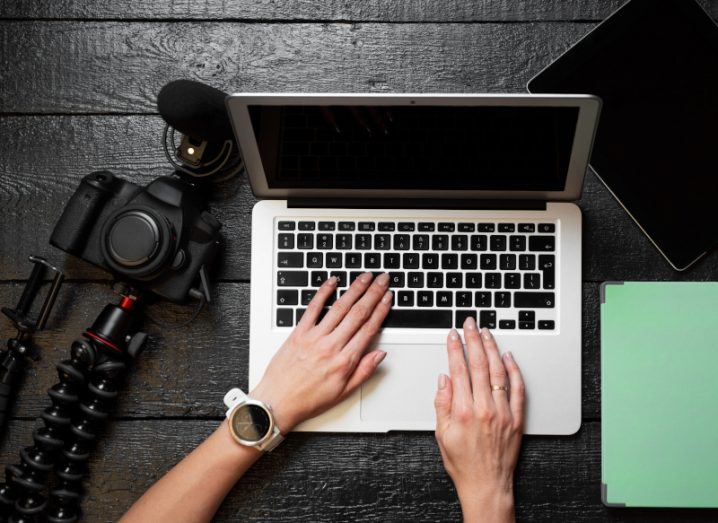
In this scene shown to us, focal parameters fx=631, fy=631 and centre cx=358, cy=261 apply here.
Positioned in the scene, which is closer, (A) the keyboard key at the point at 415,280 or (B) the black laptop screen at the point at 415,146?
(B) the black laptop screen at the point at 415,146

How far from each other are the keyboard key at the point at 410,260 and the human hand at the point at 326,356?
1.3 inches

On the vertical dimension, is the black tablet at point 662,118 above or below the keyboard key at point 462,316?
above

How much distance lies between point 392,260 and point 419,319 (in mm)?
92

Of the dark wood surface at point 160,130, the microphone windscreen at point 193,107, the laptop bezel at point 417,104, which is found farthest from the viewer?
the dark wood surface at point 160,130

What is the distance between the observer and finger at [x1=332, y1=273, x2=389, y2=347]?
34.8 inches

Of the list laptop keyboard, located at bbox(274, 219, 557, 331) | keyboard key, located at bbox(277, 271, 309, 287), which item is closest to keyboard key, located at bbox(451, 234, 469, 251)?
laptop keyboard, located at bbox(274, 219, 557, 331)

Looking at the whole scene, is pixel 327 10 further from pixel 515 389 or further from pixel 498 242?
pixel 515 389

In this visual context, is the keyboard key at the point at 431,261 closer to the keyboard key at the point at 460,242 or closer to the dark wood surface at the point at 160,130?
the keyboard key at the point at 460,242

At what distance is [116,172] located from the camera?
97 cm

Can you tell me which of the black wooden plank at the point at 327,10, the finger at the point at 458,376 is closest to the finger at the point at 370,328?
the finger at the point at 458,376

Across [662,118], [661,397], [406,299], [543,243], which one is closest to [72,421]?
[406,299]

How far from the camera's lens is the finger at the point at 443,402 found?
885mm

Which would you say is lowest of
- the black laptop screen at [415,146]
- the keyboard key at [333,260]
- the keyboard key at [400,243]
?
the keyboard key at [333,260]

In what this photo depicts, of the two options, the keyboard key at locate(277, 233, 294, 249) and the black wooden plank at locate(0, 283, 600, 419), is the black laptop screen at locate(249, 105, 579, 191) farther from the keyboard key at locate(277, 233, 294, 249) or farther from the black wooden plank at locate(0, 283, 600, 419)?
the black wooden plank at locate(0, 283, 600, 419)
